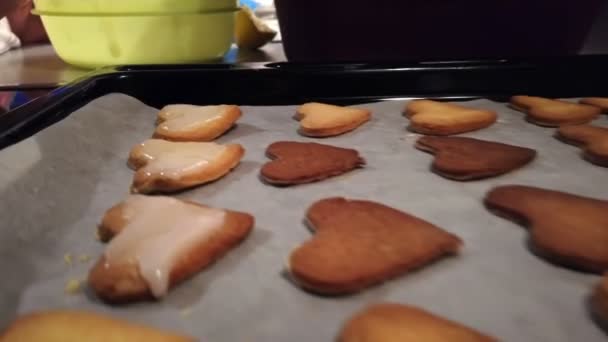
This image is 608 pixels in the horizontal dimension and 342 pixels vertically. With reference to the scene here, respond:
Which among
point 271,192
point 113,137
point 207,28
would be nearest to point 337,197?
point 271,192

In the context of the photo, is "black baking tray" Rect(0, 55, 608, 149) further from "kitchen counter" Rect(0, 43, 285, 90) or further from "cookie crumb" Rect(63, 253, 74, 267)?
"cookie crumb" Rect(63, 253, 74, 267)

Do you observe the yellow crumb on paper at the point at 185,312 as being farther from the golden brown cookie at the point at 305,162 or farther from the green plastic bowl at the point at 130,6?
the green plastic bowl at the point at 130,6

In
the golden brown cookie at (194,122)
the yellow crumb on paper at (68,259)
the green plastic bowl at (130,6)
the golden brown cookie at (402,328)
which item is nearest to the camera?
the golden brown cookie at (402,328)

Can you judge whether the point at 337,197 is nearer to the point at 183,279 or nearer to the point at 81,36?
the point at 183,279

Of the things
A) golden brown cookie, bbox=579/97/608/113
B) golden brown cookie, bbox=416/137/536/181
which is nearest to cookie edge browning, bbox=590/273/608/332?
golden brown cookie, bbox=416/137/536/181

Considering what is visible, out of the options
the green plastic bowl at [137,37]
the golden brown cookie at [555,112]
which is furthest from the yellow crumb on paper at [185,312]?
the green plastic bowl at [137,37]

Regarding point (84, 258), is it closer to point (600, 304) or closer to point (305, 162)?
point (305, 162)
